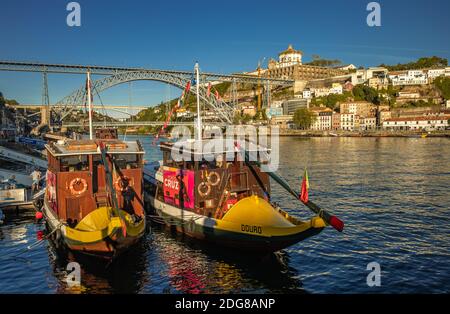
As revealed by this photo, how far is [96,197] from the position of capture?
1727 cm

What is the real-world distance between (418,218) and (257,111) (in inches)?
5657

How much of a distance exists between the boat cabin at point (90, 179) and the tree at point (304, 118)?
120m

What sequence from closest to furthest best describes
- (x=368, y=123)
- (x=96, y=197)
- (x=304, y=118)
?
1. (x=96, y=197)
2. (x=368, y=123)
3. (x=304, y=118)

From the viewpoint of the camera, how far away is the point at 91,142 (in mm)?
18547

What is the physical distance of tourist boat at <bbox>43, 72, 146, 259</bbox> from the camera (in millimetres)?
14461

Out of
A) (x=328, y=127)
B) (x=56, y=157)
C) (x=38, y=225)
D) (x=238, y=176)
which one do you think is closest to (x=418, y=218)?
(x=238, y=176)

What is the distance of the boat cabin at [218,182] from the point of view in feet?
59.4

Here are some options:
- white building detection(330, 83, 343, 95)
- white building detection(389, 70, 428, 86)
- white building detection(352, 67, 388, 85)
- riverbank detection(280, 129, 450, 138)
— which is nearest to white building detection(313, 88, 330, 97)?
white building detection(330, 83, 343, 95)

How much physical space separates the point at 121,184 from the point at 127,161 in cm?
136

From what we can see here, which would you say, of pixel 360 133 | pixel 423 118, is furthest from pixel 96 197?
pixel 423 118

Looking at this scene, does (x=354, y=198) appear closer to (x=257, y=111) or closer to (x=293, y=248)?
(x=293, y=248)

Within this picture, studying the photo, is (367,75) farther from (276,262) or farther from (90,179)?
(90,179)

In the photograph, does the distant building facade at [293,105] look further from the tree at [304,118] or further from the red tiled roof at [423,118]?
the red tiled roof at [423,118]

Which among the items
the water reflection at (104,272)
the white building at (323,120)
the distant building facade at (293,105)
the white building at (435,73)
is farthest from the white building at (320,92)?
the water reflection at (104,272)
